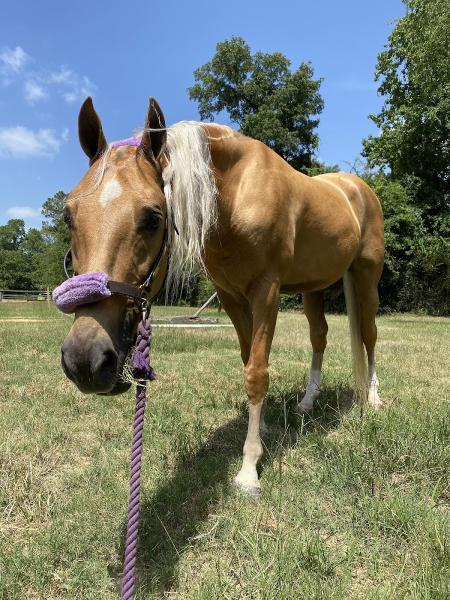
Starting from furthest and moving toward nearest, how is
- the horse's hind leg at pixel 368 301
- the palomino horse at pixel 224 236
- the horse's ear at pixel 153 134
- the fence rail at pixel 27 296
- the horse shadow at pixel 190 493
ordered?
the fence rail at pixel 27 296 → the horse's hind leg at pixel 368 301 → the horse's ear at pixel 153 134 → the horse shadow at pixel 190 493 → the palomino horse at pixel 224 236

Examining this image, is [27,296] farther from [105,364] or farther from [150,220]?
[105,364]

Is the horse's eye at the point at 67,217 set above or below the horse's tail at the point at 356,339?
above

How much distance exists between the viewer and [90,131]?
2.00 metres

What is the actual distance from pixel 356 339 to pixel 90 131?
2.93 metres

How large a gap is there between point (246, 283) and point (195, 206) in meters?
0.73

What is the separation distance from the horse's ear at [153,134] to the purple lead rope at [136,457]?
77cm

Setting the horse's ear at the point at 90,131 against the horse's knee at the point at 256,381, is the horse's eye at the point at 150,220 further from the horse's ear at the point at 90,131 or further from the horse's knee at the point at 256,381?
the horse's knee at the point at 256,381

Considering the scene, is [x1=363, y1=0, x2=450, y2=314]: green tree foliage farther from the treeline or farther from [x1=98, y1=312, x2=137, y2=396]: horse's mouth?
[x1=98, y1=312, x2=137, y2=396]: horse's mouth

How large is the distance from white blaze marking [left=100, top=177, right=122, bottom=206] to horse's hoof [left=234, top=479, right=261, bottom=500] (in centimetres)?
159

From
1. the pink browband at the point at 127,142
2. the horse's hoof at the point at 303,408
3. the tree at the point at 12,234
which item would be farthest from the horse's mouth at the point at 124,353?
the tree at the point at 12,234

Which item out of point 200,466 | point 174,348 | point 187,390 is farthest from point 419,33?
point 200,466

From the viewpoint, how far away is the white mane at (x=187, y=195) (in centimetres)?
199

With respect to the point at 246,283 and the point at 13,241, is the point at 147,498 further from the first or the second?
the point at 13,241

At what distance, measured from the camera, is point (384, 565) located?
1698 millimetres
